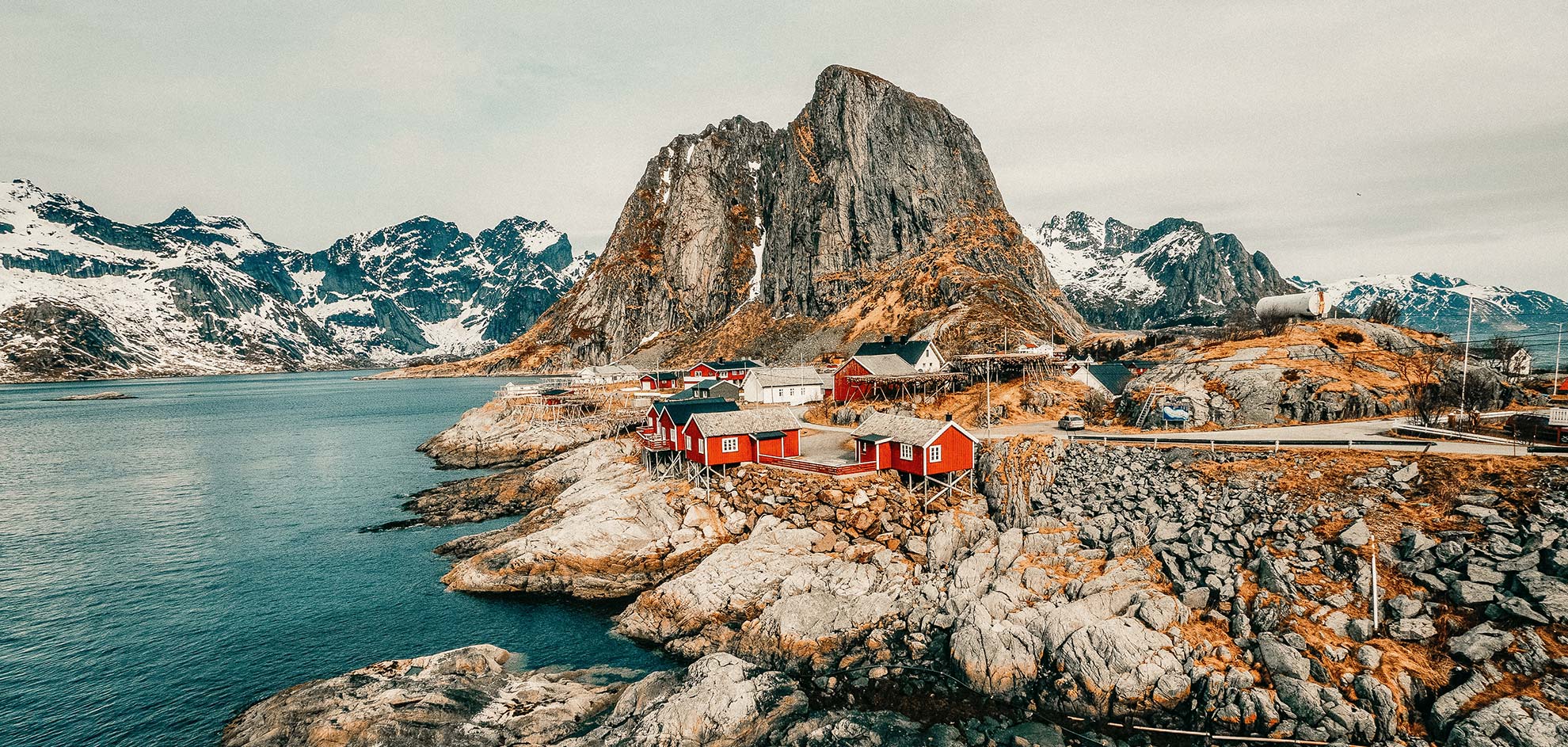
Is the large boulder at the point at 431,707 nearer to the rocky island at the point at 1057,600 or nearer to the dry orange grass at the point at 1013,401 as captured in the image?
the rocky island at the point at 1057,600

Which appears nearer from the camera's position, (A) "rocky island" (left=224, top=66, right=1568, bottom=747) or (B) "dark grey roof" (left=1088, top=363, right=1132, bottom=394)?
(A) "rocky island" (left=224, top=66, right=1568, bottom=747)

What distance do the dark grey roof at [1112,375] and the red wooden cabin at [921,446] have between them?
1124 inches

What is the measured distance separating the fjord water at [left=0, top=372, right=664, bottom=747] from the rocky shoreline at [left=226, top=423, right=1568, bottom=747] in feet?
11.9

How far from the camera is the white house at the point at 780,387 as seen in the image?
266 feet

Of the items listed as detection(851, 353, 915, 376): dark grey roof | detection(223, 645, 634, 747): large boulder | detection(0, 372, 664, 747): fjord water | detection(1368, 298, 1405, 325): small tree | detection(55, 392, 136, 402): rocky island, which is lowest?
detection(0, 372, 664, 747): fjord water

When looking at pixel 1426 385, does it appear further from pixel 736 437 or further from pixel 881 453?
pixel 736 437

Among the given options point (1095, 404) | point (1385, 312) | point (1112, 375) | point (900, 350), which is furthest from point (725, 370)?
point (1385, 312)

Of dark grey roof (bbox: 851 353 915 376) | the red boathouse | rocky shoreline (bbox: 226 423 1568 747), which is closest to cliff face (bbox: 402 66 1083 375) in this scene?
dark grey roof (bbox: 851 353 915 376)

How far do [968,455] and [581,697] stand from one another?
2624 centimetres

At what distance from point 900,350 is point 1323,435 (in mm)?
46221

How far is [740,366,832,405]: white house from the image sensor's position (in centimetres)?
8094

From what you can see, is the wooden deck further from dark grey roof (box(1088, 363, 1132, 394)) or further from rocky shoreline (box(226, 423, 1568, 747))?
dark grey roof (box(1088, 363, 1132, 394))

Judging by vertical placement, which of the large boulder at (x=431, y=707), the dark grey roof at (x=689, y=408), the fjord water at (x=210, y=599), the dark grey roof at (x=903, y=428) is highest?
the dark grey roof at (x=689, y=408)

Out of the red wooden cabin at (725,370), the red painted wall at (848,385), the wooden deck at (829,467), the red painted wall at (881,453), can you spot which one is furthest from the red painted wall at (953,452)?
the red wooden cabin at (725,370)
